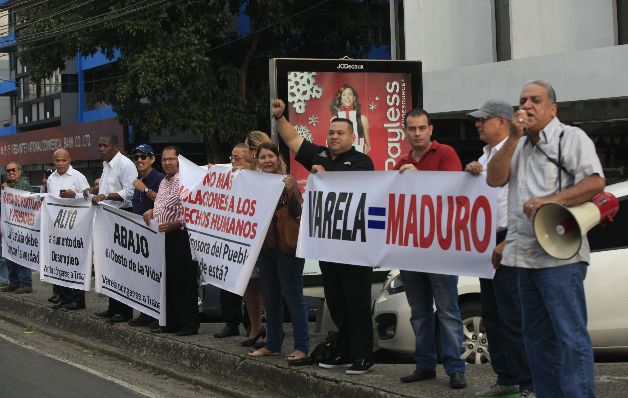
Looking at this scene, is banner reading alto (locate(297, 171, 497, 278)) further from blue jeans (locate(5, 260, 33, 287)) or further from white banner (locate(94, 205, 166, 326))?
blue jeans (locate(5, 260, 33, 287))

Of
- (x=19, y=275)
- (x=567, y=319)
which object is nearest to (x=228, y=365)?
(x=567, y=319)

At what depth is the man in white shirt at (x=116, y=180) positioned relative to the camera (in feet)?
34.8

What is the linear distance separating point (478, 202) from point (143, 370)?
13.4ft

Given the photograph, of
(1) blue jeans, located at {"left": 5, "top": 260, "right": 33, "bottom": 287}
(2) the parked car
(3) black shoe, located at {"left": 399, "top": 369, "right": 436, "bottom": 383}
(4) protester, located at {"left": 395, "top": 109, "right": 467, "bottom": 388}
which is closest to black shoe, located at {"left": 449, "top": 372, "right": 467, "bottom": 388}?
(4) protester, located at {"left": 395, "top": 109, "right": 467, "bottom": 388}

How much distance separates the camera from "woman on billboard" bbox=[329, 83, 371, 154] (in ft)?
37.9

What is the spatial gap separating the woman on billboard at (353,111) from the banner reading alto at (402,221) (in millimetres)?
4308

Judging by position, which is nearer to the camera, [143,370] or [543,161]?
[543,161]

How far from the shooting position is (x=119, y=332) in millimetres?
10031

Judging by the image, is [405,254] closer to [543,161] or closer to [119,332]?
[543,161]

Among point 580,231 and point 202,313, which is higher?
point 580,231

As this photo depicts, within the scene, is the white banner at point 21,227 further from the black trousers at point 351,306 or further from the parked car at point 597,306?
the black trousers at point 351,306

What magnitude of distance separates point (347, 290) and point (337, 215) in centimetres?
57

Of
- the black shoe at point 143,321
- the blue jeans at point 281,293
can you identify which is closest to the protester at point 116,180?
the black shoe at point 143,321

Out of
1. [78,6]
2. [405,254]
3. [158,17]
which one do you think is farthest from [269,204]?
[78,6]
